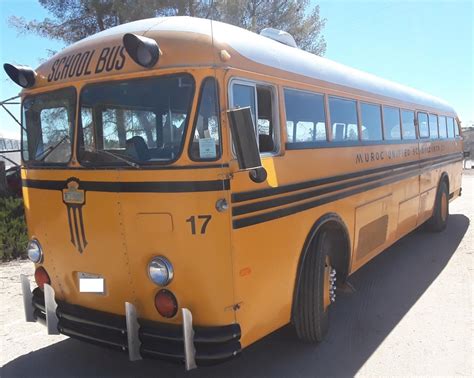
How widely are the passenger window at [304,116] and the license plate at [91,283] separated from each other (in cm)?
179

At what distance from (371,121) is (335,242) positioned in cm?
161

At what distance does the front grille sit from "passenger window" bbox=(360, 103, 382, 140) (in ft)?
9.75

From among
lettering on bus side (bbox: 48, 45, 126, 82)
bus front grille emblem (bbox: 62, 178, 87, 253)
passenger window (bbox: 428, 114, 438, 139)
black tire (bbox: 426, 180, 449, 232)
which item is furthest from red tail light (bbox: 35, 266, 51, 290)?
black tire (bbox: 426, 180, 449, 232)

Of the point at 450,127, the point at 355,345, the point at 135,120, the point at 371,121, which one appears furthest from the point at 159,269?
the point at 450,127

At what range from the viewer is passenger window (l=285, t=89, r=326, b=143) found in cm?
360

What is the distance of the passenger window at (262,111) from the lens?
3.15m

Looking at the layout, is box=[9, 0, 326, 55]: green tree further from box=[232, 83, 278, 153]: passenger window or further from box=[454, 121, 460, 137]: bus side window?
box=[232, 83, 278, 153]: passenger window

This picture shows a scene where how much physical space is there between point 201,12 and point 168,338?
426 inches

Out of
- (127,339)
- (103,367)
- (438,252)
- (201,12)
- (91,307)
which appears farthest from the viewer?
(201,12)

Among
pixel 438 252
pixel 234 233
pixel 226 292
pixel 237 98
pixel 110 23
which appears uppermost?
pixel 110 23

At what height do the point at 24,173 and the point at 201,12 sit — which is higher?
the point at 201,12

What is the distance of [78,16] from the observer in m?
12.3

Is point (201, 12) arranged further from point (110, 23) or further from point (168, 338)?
point (168, 338)

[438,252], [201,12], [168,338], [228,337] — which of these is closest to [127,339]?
[168,338]
